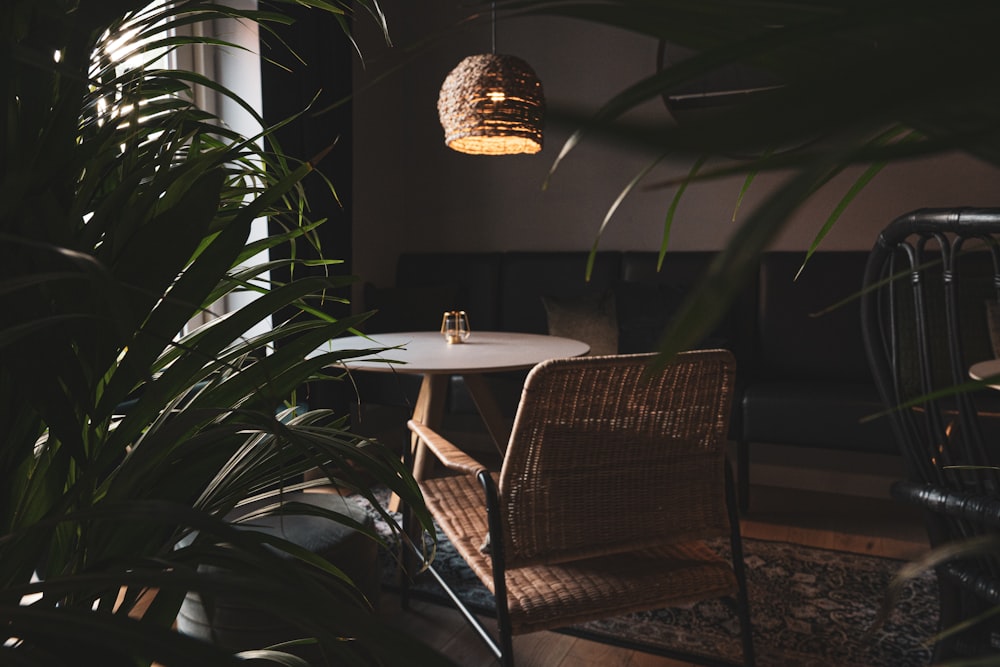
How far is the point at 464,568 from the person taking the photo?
2.50 metres

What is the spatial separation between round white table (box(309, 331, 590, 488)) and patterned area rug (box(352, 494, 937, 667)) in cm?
51

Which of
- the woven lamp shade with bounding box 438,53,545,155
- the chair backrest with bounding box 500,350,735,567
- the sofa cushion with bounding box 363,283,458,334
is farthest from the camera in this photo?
the sofa cushion with bounding box 363,283,458,334

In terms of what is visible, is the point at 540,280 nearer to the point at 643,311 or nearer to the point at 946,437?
the point at 643,311

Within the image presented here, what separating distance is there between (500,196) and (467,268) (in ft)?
1.61

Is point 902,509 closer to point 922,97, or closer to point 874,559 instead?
point 874,559

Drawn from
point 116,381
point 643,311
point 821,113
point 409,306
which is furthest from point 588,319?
point 821,113

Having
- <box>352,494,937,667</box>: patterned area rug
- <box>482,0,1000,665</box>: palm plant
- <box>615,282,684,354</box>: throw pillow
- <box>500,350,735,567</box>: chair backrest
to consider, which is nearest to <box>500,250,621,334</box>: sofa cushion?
<box>615,282,684,354</box>: throw pillow

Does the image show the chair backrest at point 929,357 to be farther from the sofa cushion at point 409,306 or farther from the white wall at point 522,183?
the sofa cushion at point 409,306

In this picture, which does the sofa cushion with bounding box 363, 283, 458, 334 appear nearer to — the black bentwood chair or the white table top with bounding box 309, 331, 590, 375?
the white table top with bounding box 309, 331, 590, 375

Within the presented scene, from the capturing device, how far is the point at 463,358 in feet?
7.81

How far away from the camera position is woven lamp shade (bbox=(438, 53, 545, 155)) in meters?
2.61

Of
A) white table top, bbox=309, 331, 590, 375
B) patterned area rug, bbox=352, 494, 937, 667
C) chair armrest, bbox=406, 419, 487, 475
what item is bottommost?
patterned area rug, bbox=352, 494, 937, 667

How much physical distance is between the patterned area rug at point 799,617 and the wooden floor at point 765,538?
2.9 inches

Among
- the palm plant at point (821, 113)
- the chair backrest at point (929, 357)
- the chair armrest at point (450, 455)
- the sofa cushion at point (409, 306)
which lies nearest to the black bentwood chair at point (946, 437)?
the chair backrest at point (929, 357)
